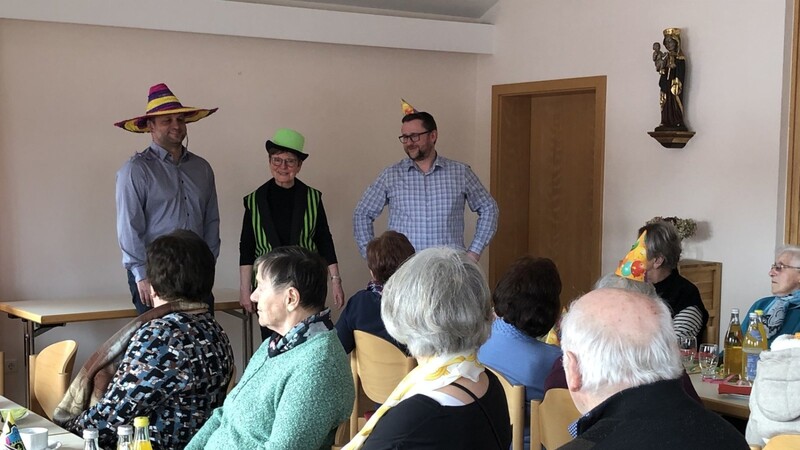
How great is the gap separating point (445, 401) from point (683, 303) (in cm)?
213

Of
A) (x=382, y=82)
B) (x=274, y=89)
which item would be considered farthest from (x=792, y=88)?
(x=274, y=89)

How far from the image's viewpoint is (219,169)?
19.2ft

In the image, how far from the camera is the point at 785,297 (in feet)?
12.5

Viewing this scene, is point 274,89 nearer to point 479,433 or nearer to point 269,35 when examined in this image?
point 269,35

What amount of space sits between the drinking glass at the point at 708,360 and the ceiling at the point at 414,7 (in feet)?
11.6

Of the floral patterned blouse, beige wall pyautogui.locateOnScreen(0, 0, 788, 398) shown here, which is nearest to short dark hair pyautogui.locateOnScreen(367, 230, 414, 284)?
the floral patterned blouse

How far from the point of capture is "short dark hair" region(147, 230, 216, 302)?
2.95 metres

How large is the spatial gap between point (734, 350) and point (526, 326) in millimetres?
877

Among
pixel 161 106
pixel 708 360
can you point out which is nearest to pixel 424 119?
pixel 161 106

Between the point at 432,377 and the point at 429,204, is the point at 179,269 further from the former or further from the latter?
the point at 429,204

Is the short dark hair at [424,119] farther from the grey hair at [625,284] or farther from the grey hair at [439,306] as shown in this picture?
the grey hair at [439,306]

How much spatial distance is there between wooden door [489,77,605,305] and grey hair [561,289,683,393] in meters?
4.54

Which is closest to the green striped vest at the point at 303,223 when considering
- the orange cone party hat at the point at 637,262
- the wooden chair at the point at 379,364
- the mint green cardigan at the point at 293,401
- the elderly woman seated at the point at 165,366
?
the wooden chair at the point at 379,364

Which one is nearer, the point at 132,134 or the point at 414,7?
the point at 132,134
